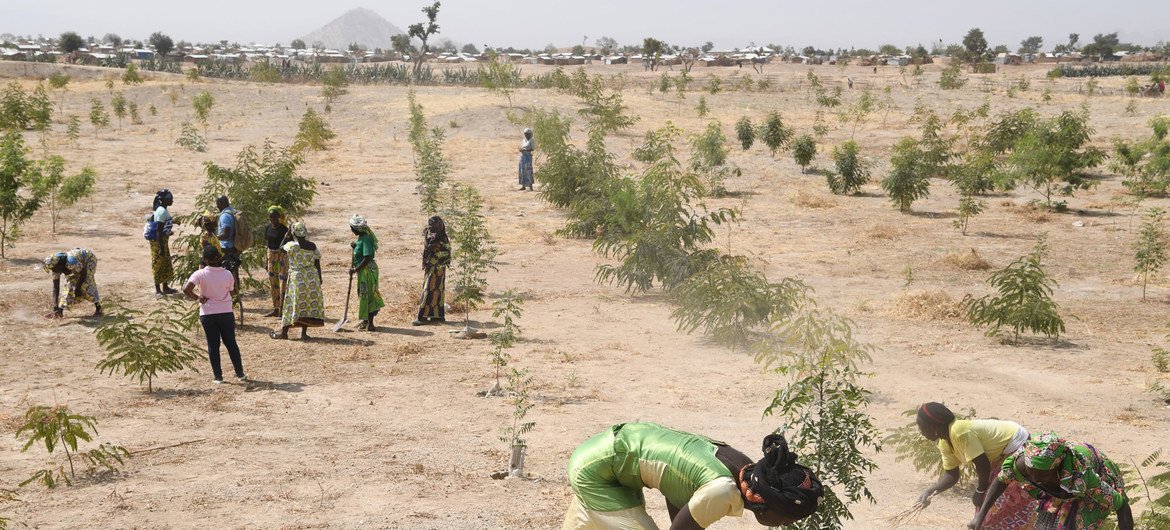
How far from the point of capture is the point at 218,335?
8.72 metres

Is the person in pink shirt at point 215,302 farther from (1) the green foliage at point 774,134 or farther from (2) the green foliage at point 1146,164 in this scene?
(1) the green foliage at point 774,134

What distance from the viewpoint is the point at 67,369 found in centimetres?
922

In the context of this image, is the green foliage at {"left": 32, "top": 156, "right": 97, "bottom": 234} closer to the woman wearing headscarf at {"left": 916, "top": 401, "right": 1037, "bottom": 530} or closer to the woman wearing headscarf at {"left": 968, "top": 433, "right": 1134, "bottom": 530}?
the woman wearing headscarf at {"left": 916, "top": 401, "right": 1037, "bottom": 530}

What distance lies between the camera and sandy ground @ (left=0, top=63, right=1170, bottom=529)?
637 centimetres

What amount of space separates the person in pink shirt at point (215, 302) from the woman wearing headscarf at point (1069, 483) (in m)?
6.22

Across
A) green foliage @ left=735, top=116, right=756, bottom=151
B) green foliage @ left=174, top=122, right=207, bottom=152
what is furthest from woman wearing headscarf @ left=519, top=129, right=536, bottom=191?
green foliage @ left=174, top=122, right=207, bottom=152

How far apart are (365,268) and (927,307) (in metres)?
6.27

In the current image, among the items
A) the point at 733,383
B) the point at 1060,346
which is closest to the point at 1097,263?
the point at 1060,346

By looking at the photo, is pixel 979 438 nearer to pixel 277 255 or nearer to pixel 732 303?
pixel 732 303

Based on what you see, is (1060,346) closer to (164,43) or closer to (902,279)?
(902,279)

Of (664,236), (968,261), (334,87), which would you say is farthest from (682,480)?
(334,87)

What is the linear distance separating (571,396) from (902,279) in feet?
22.7

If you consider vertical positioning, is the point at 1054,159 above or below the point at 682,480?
above

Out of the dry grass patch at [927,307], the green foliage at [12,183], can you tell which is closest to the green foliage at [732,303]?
the dry grass patch at [927,307]
